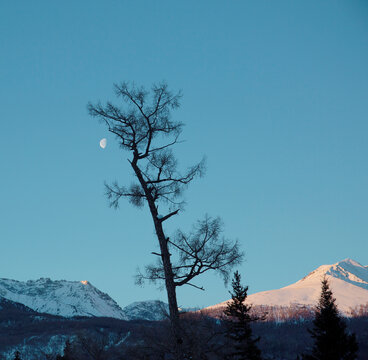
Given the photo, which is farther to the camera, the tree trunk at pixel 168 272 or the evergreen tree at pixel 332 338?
the evergreen tree at pixel 332 338

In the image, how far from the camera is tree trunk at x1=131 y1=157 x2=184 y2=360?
11.1 meters

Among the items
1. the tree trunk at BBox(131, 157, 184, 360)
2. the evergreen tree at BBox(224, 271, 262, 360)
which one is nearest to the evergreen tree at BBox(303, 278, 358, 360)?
the evergreen tree at BBox(224, 271, 262, 360)

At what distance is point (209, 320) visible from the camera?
13.3 metres

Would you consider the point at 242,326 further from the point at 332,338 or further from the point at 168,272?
the point at 168,272

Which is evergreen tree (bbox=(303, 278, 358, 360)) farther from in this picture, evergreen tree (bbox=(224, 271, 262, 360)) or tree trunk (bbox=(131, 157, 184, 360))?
tree trunk (bbox=(131, 157, 184, 360))

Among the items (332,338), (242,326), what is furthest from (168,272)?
(332,338)

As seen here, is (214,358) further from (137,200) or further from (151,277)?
(137,200)

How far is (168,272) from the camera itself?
38.1 feet

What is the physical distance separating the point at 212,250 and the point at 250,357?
79.9 feet

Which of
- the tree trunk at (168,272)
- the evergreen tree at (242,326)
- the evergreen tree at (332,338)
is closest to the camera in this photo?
the tree trunk at (168,272)

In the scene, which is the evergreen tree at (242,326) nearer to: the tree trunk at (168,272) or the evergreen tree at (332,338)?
the evergreen tree at (332,338)

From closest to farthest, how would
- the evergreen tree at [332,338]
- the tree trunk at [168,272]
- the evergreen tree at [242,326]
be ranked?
the tree trunk at [168,272] < the evergreen tree at [242,326] < the evergreen tree at [332,338]

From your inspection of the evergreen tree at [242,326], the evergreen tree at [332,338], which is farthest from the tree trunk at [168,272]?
the evergreen tree at [332,338]

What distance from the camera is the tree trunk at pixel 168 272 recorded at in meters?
11.1
